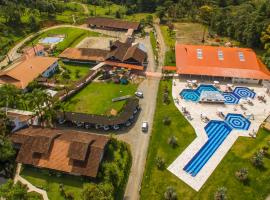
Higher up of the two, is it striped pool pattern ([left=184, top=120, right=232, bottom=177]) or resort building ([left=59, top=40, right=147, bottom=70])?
resort building ([left=59, top=40, right=147, bottom=70])

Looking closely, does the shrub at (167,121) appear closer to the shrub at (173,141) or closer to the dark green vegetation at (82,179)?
the shrub at (173,141)

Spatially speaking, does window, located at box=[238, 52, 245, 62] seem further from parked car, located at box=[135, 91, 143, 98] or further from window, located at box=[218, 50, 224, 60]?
parked car, located at box=[135, 91, 143, 98]

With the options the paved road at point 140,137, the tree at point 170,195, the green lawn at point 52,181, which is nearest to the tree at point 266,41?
the paved road at point 140,137

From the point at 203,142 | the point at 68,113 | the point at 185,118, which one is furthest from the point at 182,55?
the point at 68,113

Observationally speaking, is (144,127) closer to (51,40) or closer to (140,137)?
(140,137)

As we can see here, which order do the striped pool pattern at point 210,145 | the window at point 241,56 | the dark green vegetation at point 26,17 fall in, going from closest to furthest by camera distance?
1. the striped pool pattern at point 210,145
2. the window at point 241,56
3. the dark green vegetation at point 26,17

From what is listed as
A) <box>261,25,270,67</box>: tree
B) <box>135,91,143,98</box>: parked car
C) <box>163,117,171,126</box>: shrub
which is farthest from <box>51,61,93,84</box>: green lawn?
<box>261,25,270,67</box>: tree
